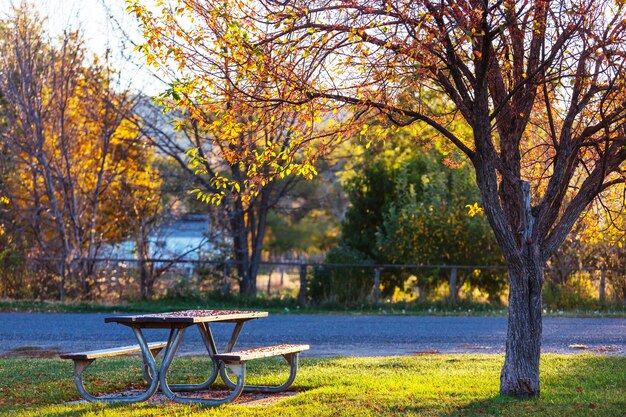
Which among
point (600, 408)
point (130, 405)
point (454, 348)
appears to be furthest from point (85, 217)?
point (600, 408)

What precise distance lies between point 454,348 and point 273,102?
7.11 m

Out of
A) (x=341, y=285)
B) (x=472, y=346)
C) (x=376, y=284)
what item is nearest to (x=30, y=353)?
(x=472, y=346)

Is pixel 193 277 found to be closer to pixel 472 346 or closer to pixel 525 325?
pixel 472 346

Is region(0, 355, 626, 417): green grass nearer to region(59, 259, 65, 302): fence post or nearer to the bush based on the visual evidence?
the bush

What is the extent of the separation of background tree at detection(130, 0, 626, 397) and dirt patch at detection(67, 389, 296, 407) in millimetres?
2370

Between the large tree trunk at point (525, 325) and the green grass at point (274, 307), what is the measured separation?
12384 mm

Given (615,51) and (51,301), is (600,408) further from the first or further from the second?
(51,301)

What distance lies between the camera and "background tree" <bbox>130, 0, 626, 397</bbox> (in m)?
8.37

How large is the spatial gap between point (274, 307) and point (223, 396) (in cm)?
1262

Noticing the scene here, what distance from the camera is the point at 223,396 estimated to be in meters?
10.1

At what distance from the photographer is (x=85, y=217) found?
25266 millimetres

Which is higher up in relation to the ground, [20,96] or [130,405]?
[20,96]

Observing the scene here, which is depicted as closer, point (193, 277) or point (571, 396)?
point (571, 396)

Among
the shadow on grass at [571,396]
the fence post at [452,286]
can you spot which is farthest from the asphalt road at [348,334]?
the shadow on grass at [571,396]
